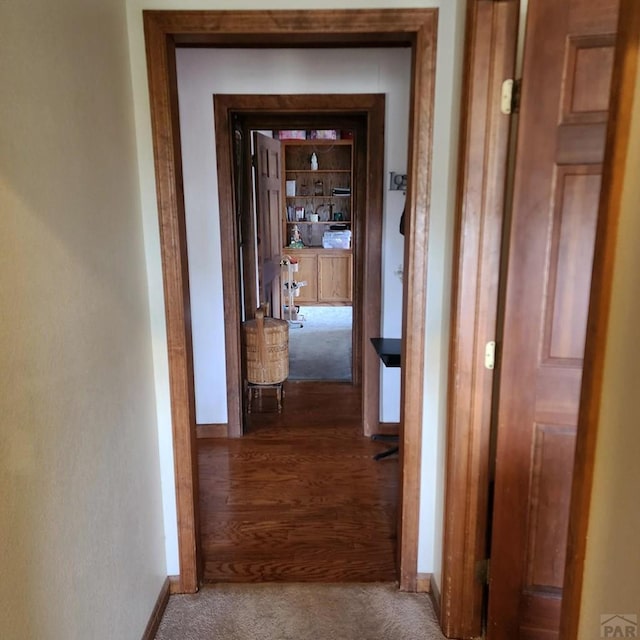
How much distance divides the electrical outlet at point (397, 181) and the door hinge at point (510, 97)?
1.70 meters

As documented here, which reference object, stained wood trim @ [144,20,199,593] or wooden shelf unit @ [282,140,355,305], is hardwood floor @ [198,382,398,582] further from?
wooden shelf unit @ [282,140,355,305]

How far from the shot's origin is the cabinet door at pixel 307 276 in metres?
7.33

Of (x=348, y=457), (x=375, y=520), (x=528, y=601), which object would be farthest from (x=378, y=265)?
(x=528, y=601)

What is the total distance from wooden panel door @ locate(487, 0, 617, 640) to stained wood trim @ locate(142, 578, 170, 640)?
114 cm

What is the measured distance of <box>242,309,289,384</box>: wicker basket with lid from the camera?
3.55 m

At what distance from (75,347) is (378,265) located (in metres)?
2.33

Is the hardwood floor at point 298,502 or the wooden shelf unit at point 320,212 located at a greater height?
the wooden shelf unit at point 320,212

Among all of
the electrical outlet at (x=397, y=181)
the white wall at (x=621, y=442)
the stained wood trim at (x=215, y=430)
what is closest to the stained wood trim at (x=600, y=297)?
the white wall at (x=621, y=442)

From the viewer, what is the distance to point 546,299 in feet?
4.90

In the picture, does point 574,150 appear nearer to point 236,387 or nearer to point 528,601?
point 528,601

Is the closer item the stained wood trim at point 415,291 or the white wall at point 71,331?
the white wall at point 71,331

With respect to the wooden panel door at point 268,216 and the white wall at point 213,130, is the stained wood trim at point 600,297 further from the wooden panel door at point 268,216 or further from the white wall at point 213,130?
the wooden panel door at point 268,216

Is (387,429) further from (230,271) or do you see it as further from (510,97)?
(510,97)

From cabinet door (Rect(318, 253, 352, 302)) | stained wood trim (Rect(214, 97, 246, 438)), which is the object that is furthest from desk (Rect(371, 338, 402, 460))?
cabinet door (Rect(318, 253, 352, 302))
